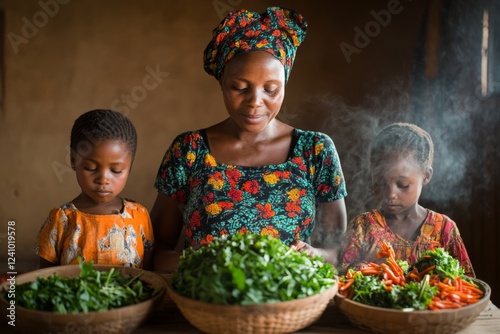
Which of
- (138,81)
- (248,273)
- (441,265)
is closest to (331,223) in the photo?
(441,265)

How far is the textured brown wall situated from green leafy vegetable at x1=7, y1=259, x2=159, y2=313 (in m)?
3.65

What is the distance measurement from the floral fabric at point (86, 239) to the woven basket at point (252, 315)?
2.42ft

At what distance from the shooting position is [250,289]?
5.27 ft

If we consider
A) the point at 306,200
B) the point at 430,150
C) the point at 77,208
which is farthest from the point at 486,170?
the point at 77,208

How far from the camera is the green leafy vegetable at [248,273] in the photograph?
1.61 meters

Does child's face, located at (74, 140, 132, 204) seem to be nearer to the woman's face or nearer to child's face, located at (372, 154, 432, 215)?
the woman's face

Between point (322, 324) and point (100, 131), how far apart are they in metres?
1.19

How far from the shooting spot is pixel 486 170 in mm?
4152

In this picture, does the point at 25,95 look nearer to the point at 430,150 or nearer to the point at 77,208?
the point at 77,208

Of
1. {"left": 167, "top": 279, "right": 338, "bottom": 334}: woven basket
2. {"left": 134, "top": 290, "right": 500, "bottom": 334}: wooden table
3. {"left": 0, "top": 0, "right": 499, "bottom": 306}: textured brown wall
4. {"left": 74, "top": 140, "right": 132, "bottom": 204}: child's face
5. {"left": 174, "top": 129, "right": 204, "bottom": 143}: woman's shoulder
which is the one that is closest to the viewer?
{"left": 167, "top": 279, "right": 338, "bottom": 334}: woven basket

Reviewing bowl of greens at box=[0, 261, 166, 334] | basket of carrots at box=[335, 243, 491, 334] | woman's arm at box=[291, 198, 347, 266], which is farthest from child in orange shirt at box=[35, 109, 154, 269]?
basket of carrots at box=[335, 243, 491, 334]

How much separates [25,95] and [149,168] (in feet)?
4.57

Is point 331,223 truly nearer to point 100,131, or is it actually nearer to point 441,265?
point 441,265

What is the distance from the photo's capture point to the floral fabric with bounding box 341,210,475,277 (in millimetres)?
2418
